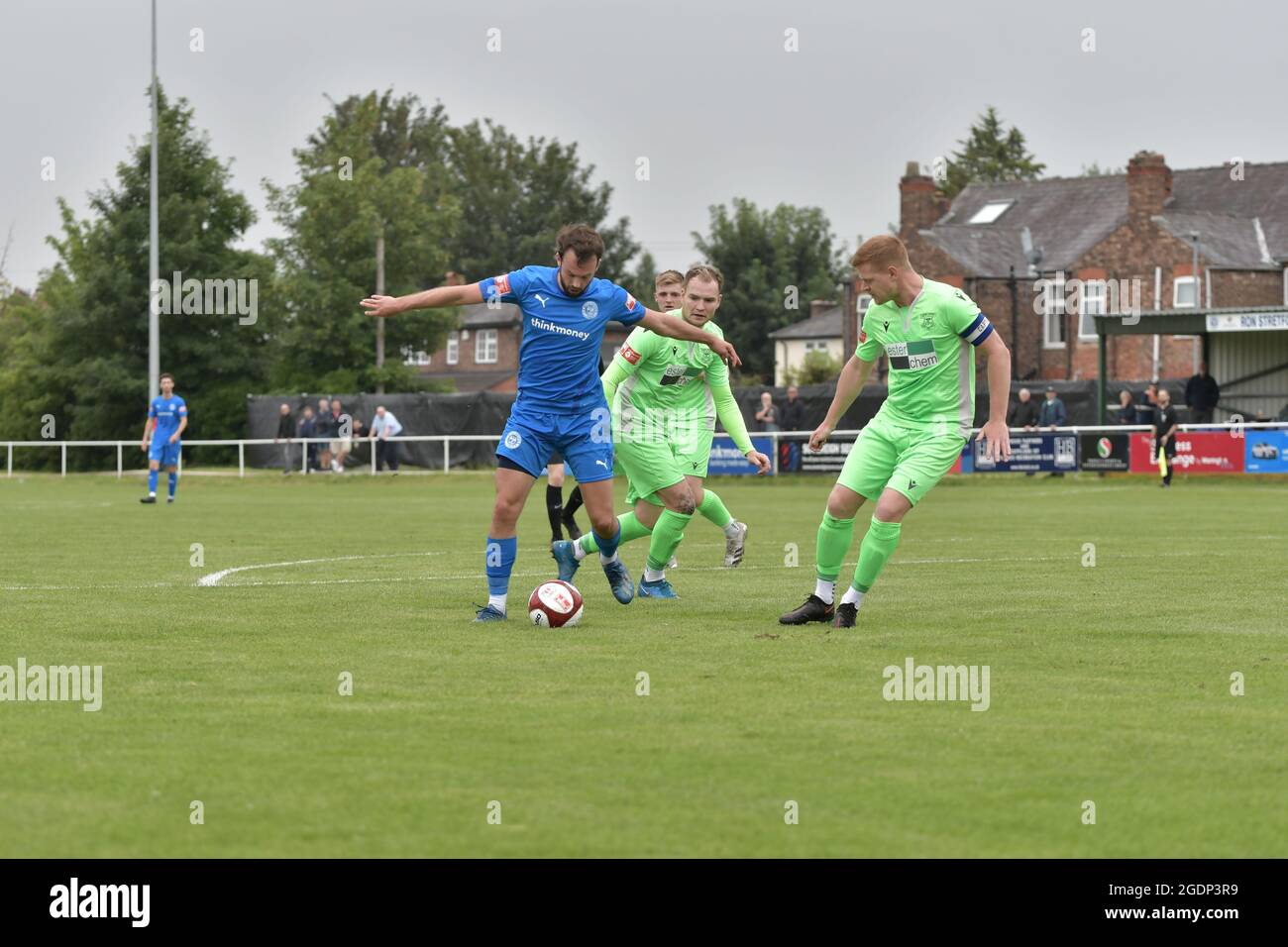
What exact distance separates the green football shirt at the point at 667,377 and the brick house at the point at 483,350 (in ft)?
294

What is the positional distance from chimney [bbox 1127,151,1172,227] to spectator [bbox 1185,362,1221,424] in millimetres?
26925

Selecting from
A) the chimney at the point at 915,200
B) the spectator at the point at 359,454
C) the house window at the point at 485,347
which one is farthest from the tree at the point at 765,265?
the spectator at the point at 359,454

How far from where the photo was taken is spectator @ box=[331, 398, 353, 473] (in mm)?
45181

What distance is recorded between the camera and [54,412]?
6259 cm

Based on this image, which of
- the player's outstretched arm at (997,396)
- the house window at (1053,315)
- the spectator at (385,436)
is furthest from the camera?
the house window at (1053,315)

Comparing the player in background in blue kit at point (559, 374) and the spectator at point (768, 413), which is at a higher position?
the spectator at point (768, 413)

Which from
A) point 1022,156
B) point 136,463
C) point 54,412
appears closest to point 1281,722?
point 136,463

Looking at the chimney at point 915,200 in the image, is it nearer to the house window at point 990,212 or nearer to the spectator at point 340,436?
the house window at point 990,212

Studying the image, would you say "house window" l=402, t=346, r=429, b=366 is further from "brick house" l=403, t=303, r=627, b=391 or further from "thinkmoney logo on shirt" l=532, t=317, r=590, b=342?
"thinkmoney logo on shirt" l=532, t=317, r=590, b=342

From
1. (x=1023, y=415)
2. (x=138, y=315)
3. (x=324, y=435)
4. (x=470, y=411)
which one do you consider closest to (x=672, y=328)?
(x=1023, y=415)

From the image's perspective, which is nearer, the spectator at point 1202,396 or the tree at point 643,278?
the spectator at point 1202,396

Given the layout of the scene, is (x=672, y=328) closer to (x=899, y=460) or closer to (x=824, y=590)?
(x=899, y=460)

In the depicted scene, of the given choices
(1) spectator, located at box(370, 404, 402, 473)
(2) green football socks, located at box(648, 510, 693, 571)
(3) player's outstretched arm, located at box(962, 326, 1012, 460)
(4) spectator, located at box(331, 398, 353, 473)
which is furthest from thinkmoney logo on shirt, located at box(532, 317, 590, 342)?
(1) spectator, located at box(370, 404, 402, 473)

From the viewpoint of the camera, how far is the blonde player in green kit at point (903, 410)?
34.3ft
